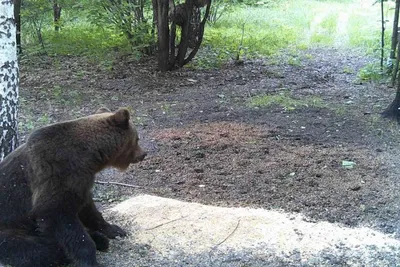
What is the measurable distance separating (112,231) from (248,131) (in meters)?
3.68

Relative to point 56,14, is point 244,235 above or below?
below

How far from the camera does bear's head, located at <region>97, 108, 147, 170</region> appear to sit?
442cm

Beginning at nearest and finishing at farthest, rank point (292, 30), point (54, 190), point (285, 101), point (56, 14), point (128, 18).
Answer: point (54, 190) → point (285, 101) → point (128, 18) → point (56, 14) → point (292, 30)

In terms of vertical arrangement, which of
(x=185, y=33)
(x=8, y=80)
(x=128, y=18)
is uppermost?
(x=8, y=80)

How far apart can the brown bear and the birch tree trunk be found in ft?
3.85

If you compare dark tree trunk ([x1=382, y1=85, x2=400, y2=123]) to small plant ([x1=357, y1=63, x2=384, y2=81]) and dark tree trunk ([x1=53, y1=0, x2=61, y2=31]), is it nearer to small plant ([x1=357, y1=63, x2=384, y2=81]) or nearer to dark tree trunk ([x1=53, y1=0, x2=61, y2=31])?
small plant ([x1=357, y1=63, x2=384, y2=81])

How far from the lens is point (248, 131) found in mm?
7953

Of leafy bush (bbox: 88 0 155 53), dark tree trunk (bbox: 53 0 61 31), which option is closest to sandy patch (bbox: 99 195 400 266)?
leafy bush (bbox: 88 0 155 53)

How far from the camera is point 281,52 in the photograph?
1498cm

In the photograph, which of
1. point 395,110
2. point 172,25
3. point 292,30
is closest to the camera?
point 395,110

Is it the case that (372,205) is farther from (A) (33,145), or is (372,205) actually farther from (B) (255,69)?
(B) (255,69)

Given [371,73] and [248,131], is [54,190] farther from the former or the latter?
[371,73]

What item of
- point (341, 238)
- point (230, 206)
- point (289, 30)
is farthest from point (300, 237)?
point (289, 30)

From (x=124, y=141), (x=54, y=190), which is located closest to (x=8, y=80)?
(x=124, y=141)
